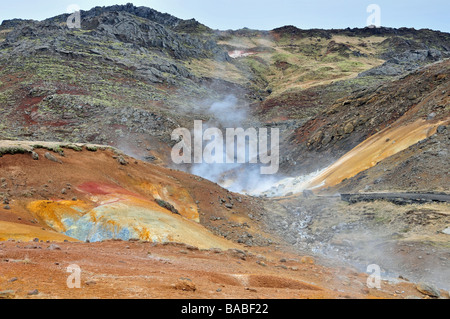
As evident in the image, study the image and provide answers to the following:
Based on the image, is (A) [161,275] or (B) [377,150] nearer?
(A) [161,275]

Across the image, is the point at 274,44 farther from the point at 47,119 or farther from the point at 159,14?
the point at 47,119

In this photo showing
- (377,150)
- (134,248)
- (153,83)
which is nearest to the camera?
(134,248)

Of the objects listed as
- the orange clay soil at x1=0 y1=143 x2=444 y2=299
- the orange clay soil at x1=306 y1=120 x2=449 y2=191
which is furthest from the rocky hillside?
the orange clay soil at x1=0 y1=143 x2=444 y2=299

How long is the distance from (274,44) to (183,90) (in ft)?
246

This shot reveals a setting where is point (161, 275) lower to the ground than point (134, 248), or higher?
higher

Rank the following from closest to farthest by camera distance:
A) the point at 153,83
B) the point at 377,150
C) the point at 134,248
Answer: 1. the point at 134,248
2. the point at 377,150
3. the point at 153,83

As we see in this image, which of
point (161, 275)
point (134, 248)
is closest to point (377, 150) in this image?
point (134, 248)

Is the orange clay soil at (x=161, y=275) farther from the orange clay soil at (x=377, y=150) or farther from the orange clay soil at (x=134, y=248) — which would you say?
the orange clay soil at (x=377, y=150)

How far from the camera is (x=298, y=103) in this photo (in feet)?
188

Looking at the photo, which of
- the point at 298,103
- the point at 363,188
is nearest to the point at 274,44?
the point at 298,103

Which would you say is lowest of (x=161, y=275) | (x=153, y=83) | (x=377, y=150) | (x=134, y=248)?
(x=134, y=248)

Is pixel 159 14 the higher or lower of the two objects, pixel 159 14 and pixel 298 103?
the higher

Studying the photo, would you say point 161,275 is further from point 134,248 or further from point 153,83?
point 153,83

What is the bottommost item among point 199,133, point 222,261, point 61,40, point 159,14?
point 222,261
